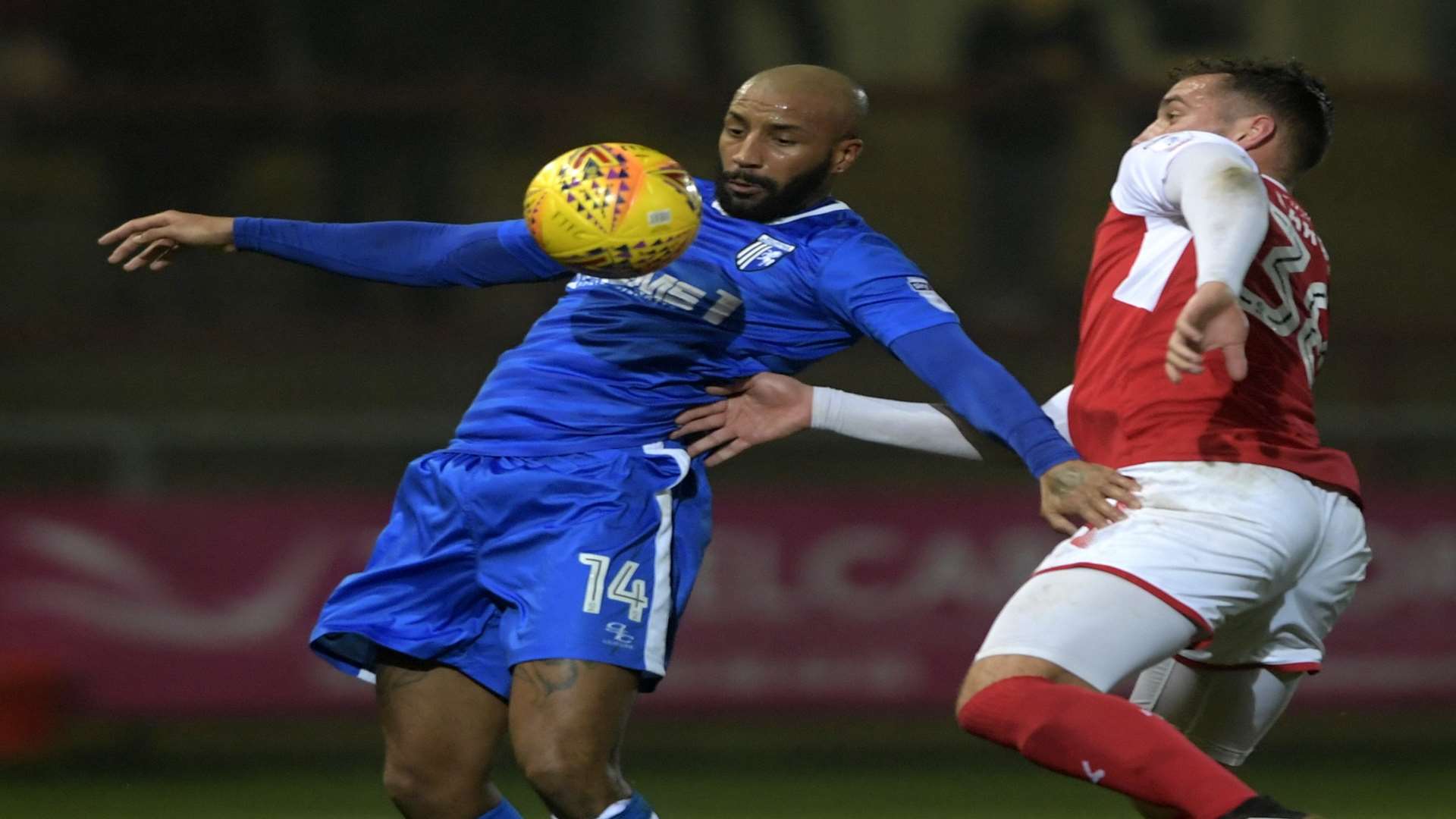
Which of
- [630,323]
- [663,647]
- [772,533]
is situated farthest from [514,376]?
[772,533]

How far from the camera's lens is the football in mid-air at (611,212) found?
381 centimetres

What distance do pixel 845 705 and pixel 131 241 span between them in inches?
177

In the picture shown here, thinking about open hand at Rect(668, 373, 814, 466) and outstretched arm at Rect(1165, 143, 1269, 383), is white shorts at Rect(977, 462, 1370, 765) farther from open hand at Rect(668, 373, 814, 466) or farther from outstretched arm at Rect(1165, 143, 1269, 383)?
open hand at Rect(668, 373, 814, 466)

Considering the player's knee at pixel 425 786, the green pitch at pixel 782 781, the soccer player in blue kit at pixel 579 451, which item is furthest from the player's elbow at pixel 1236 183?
the green pitch at pixel 782 781

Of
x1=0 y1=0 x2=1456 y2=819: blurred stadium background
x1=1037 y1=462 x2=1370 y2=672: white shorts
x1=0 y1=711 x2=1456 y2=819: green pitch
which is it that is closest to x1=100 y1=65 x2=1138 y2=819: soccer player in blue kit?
x1=1037 y1=462 x2=1370 y2=672: white shorts

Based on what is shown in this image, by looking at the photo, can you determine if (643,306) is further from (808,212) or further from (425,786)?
(425,786)

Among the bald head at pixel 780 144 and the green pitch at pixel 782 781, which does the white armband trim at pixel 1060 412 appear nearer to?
the bald head at pixel 780 144

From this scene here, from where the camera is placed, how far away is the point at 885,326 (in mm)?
3928

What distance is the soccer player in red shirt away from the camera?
3.25 meters

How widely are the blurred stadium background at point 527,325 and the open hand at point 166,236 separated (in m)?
3.18

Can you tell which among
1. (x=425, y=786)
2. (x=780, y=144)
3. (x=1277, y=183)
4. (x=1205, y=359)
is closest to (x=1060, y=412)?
(x=1205, y=359)

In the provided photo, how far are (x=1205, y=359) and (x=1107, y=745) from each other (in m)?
0.81

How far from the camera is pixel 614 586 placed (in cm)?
397

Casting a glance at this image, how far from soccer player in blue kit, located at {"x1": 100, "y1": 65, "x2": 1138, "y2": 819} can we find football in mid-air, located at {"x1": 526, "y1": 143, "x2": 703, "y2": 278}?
29 centimetres
